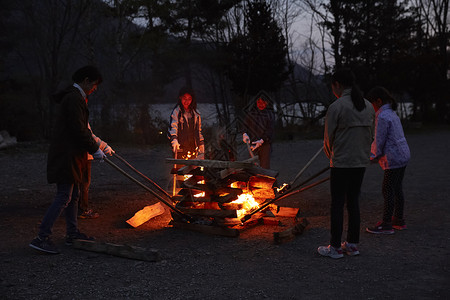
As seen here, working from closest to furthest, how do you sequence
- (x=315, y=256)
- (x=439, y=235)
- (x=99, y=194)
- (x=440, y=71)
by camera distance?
(x=315, y=256) < (x=439, y=235) < (x=99, y=194) < (x=440, y=71)

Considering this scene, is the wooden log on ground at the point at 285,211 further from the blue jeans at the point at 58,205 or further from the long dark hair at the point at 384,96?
the blue jeans at the point at 58,205

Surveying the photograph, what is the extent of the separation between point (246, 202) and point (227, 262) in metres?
1.54

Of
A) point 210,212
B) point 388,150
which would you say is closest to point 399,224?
point 388,150

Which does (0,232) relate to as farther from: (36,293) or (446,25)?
(446,25)

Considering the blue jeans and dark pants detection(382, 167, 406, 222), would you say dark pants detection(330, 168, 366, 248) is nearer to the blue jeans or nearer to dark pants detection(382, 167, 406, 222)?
dark pants detection(382, 167, 406, 222)

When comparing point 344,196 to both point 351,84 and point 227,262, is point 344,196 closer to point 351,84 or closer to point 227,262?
point 351,84

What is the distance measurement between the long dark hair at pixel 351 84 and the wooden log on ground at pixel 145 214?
10.8 ft

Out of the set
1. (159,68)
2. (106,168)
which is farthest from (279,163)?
(159,68)

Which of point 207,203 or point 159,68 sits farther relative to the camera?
point 159,68

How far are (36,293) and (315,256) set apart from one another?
9.26ft

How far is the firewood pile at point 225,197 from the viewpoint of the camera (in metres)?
5.52

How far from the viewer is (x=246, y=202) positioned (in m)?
5.98

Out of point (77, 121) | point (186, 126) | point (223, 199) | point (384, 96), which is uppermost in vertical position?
point (384, 96)

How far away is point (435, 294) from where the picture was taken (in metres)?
3.66
